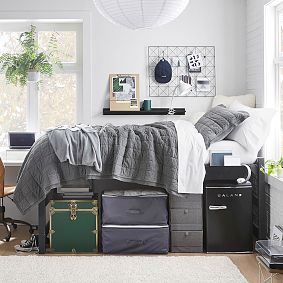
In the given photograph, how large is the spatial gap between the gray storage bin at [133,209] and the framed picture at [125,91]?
140 centimetres

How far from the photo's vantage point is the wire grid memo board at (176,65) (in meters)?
6.08

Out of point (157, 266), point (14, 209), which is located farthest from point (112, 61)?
point (157, 266)

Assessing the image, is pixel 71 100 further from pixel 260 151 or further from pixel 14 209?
pixel 260 151

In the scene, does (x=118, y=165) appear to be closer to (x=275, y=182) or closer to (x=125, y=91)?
(x=275, y=182)

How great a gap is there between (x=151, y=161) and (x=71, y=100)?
71.3 inches

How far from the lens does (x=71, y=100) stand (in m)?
6.29

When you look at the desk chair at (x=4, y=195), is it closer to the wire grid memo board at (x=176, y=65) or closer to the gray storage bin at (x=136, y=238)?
the gray storage bin at (x=136, y=238)

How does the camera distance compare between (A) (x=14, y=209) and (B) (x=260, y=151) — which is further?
(A) (x=14, y=209)

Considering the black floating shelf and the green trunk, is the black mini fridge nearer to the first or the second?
the green trunk

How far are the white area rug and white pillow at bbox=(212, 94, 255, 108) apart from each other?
1659mm

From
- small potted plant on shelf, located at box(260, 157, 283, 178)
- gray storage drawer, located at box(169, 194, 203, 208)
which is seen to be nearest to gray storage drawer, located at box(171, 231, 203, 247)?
gray storage drawer, located at box(169, 194, 203, 208)

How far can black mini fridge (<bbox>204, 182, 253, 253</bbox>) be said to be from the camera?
4887 millimetres

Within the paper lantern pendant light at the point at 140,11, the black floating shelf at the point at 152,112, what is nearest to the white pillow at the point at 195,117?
the black floating shelf at the point at 152,112

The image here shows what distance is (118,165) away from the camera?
15.6ft
